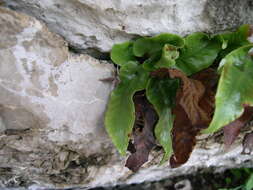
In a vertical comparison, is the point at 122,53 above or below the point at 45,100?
above

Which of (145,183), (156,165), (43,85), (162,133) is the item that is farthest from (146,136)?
(145,183)

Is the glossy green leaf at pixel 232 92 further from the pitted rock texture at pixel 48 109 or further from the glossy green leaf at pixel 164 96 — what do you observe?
the pitted rock texture at pixel 48 109

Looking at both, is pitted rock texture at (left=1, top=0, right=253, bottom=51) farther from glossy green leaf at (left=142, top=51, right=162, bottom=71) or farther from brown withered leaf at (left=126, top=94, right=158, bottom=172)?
brown withered leaf at (left=126, top=94, right=158, bottom=172)

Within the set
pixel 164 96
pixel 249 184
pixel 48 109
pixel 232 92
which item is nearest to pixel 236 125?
pixel 232 92

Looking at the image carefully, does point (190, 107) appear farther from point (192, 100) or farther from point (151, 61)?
point (151, 61)

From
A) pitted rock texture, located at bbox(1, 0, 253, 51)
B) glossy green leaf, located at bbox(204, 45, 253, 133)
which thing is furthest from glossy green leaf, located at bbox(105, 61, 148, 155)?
glossy green leaf, located at bbox(204, 45, 253, 133)
